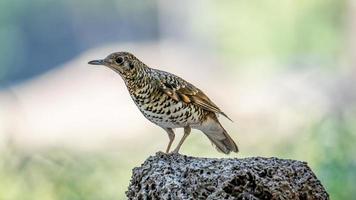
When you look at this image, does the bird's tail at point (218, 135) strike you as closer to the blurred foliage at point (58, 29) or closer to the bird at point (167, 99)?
the bird at point (167, 99)

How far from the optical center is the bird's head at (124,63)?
74.8 inches

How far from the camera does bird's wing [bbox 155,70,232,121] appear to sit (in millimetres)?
2033

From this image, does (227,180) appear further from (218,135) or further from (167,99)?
(218,135)

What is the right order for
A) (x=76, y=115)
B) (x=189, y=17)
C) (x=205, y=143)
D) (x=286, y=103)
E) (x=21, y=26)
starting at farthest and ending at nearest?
1. (x=189, y=17)
2. (x=21, y=26)
3. (x=76, y=115)
4. (x=286, y=103)
5. (x=205, y=143)

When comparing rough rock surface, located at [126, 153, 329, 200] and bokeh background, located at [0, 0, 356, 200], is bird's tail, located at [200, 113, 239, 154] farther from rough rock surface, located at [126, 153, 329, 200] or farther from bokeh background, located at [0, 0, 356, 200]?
bokeh background, located at [0, 0, 356, 200]

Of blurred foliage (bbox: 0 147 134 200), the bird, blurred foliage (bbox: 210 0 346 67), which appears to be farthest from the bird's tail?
blurred foliage (bbox: 210 0 346 67)

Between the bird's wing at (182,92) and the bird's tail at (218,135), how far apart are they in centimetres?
6

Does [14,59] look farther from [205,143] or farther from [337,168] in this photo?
[337,168]

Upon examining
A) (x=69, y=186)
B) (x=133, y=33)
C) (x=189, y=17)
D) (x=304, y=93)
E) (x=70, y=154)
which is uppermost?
(x=189, y=17)

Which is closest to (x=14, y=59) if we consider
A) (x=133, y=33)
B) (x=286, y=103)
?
(x=133, y=33)

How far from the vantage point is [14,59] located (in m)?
4.48

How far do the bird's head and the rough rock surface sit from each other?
1.46ft

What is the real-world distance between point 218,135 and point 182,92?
0.17 meters

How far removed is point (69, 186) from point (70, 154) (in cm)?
40
